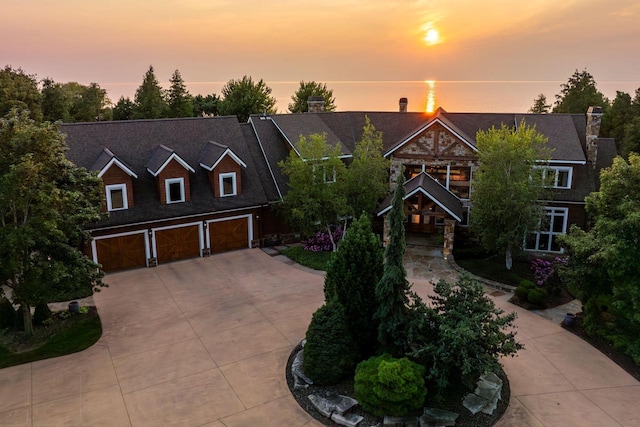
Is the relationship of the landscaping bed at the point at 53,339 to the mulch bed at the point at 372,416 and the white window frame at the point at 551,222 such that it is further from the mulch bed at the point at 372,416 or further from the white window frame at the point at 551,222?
the white window frame at the point at 551,222

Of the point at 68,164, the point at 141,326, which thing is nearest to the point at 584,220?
the point at 141,326

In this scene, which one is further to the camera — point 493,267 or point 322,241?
point 322,241

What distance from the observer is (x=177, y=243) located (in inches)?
1020

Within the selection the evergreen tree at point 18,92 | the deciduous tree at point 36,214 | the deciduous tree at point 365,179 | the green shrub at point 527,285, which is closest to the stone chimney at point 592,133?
the green shrub at point 527,285

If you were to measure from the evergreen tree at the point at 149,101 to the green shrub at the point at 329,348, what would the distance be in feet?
167

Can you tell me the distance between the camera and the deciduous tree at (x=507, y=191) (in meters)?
23.1

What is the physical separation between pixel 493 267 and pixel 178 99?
50.0 meters

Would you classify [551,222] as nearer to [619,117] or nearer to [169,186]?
[169,186]

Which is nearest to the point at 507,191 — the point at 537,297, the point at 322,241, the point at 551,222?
the point at 537,297

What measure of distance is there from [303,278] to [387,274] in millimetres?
10182

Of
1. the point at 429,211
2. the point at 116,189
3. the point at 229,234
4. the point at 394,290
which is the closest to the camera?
the point at 394,290

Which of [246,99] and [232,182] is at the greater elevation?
[246,99]

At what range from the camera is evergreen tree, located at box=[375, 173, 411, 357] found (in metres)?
Answer: 13.6

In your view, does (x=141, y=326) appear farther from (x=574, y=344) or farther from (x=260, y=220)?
(x=574, y=344)
